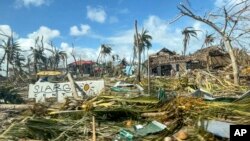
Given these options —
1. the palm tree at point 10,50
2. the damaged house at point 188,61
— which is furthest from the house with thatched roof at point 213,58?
the palm tree at point 10,50

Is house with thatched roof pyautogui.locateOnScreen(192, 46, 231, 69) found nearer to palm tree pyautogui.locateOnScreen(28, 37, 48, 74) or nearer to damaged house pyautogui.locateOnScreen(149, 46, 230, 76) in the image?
damaged house pyautogui.locateOnScreen(149, 46, 230, 76)

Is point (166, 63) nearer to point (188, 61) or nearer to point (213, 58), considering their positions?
point (188, 61)

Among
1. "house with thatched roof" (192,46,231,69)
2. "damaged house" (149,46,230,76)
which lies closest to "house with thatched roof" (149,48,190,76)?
"damaged house" (149,46,230,76)

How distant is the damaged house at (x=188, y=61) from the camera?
49062mm

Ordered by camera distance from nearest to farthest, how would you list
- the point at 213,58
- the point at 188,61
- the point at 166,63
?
1. the point at 213,58
2. the point at 188,61
3. the point at 166,63

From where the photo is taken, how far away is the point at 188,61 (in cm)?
5366

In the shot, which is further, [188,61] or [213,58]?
[188,61]

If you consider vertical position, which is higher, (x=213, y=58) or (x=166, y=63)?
(x=213, y=58)

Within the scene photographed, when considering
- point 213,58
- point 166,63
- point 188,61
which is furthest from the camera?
point 166,63

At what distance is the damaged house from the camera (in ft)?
161

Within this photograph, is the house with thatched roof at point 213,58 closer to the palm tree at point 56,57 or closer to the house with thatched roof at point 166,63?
the house with thatched roof at point 166,63

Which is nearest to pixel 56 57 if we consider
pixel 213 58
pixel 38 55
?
pixel 38 55

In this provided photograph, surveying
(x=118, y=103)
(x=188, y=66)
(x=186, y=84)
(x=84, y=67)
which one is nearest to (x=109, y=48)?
(x=84, y=67)

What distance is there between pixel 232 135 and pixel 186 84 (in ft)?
52.3
